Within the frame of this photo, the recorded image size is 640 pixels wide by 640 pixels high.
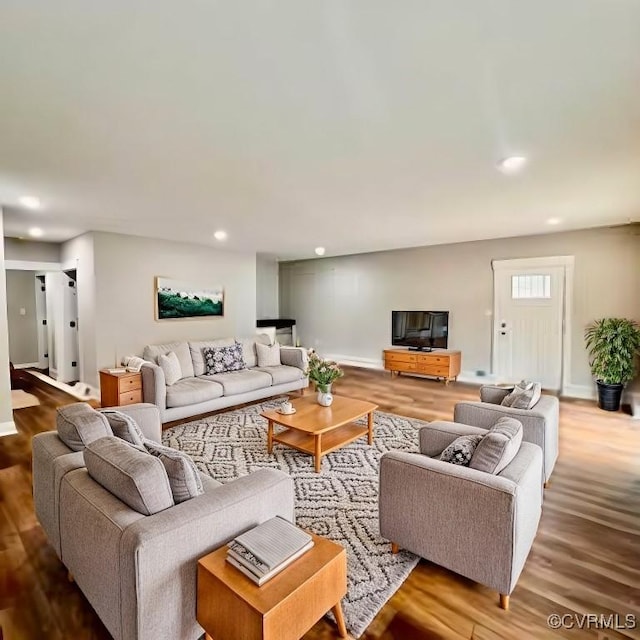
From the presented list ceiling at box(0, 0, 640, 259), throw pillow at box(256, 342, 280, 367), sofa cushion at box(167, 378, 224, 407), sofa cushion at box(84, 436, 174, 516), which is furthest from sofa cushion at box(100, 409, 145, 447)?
throw pillow at box(256, 342, 280, 367)

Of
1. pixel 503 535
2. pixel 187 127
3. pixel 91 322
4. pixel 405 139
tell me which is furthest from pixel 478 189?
pixel 91 322

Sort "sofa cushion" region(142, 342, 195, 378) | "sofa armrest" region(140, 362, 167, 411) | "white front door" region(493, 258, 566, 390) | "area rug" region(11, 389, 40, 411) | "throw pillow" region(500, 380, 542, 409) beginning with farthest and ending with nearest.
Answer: "white front door" region(493, 258, 566, 390)
"area rug" region(11, 389, 40, 411)
"sofa cushion" region(142, 342, 195, 378)
"sofa armrest" region(140, 362, 167, 411)
"throw pillow" region(500, 380, 542, 409)

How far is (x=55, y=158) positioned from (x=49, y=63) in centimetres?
122

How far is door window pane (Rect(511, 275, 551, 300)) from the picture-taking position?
18.9 feet

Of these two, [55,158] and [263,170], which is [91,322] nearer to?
[55,158]

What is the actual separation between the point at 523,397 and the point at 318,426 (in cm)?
165

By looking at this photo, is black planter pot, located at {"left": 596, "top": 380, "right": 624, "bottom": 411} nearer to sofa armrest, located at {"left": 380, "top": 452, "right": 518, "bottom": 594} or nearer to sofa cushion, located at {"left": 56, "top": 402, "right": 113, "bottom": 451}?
sofa armrest, located at {"left": 380, "top": 452, "right": 518, "bottom": 594}

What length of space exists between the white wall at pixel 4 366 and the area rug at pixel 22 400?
0.88 metres

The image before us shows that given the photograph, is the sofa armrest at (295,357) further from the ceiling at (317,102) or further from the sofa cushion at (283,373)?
the ceiling at (317,102)

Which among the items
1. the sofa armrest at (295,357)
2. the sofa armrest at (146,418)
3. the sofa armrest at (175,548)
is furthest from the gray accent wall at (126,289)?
the sofa armrest at (175,548)

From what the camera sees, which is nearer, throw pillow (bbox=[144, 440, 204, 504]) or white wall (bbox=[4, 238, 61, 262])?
throw pillow (bbox=[144, 440, 204, 504])

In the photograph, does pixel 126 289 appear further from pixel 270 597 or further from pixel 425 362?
pixel 270 597

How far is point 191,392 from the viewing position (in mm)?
4434

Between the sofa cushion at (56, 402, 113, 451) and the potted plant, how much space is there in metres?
5.65
